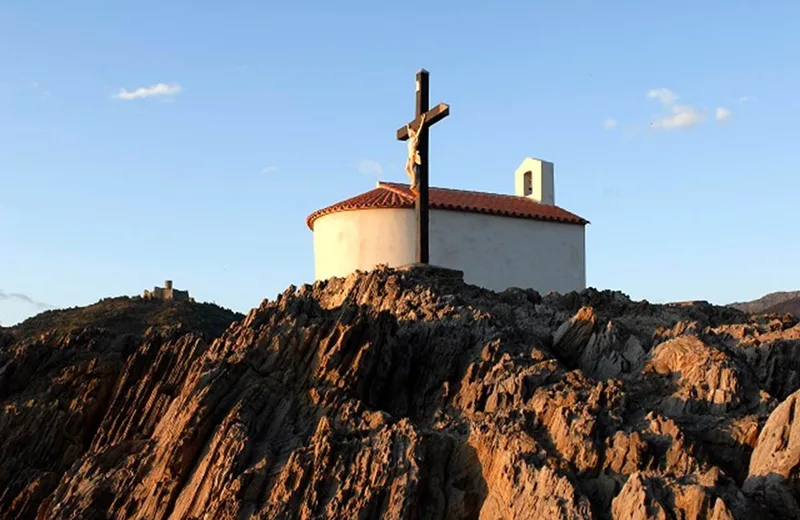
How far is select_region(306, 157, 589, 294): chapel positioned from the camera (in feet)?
80.7

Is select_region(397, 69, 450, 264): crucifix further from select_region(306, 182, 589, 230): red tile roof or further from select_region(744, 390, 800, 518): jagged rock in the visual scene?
select_region(744, 390, 800, 518): jagged rock

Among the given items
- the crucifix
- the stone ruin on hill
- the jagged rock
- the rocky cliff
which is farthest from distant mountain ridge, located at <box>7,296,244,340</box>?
the jagged rock

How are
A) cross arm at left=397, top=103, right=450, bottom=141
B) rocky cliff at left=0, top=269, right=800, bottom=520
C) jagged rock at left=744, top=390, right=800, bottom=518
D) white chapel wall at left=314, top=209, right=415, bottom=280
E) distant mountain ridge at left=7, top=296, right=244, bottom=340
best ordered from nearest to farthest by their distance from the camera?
jagged rock at left=744, top=390, right=800, bottom=518 < rocky cliff at left=0, top=269, right=800, bottom=520 < cross arm at left=397, top=103, right=450, bottom=141 < white chapel wall at left=314, top=209, right=415, bottom=280 < distant mountain ridge at left=7, top=296, right=244, bottom=340

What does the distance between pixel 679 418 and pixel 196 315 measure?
33150 millimetres

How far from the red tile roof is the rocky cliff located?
1114 centimetres

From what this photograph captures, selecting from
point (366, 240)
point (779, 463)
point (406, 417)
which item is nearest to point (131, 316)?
point (366, 240)

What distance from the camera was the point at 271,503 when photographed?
29.5 ft

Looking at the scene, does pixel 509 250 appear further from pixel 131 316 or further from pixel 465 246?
pixel 131 316

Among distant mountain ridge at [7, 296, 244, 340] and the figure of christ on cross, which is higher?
the figure of christ on cross

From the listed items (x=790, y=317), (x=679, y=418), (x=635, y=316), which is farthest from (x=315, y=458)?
(x=790, y=317)

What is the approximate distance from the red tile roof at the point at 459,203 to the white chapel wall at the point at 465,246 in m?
0.16

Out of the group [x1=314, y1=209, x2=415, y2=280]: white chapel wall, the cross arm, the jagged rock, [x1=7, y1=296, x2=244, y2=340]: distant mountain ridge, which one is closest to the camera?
the jagged rock

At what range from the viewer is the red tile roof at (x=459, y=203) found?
24719mm

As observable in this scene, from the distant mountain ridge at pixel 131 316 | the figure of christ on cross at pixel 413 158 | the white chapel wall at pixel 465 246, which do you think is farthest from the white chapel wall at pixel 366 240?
the distant mountain ridge at pixel 131 316
